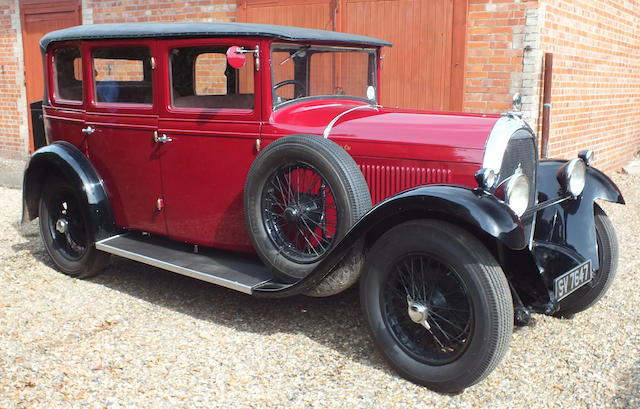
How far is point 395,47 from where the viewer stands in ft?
24.3

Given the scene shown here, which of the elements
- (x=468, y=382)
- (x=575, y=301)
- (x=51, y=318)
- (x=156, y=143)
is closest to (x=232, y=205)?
(x=156, y=143)

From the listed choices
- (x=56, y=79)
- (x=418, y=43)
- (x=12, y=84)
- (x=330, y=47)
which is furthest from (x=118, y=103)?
(x=12, y=84)

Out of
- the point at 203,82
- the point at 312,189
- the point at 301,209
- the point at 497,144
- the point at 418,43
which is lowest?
the point at 301,209

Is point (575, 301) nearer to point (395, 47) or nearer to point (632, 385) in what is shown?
point (632, 385)

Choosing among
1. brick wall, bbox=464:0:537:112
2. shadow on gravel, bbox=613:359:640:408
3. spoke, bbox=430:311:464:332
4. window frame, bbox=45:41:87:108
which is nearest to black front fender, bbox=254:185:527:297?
spoke, bbox=430:311:464:332

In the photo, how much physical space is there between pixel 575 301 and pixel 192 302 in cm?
250

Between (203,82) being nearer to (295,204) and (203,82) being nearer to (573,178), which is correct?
(295,204)

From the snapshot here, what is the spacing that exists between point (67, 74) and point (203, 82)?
129cm

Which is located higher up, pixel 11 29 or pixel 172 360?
pixel 11 29

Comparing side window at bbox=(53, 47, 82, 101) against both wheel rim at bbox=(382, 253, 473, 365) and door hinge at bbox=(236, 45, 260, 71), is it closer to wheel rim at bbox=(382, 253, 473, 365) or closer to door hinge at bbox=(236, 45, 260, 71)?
door hinge at bbox=(236, 45, 260, 71)

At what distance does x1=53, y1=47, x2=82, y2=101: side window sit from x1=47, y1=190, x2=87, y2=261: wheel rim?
753 mm

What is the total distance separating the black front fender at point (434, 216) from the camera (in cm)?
297

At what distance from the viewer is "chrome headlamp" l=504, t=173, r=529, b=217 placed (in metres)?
3.18

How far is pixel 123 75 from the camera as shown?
4.72 metres
